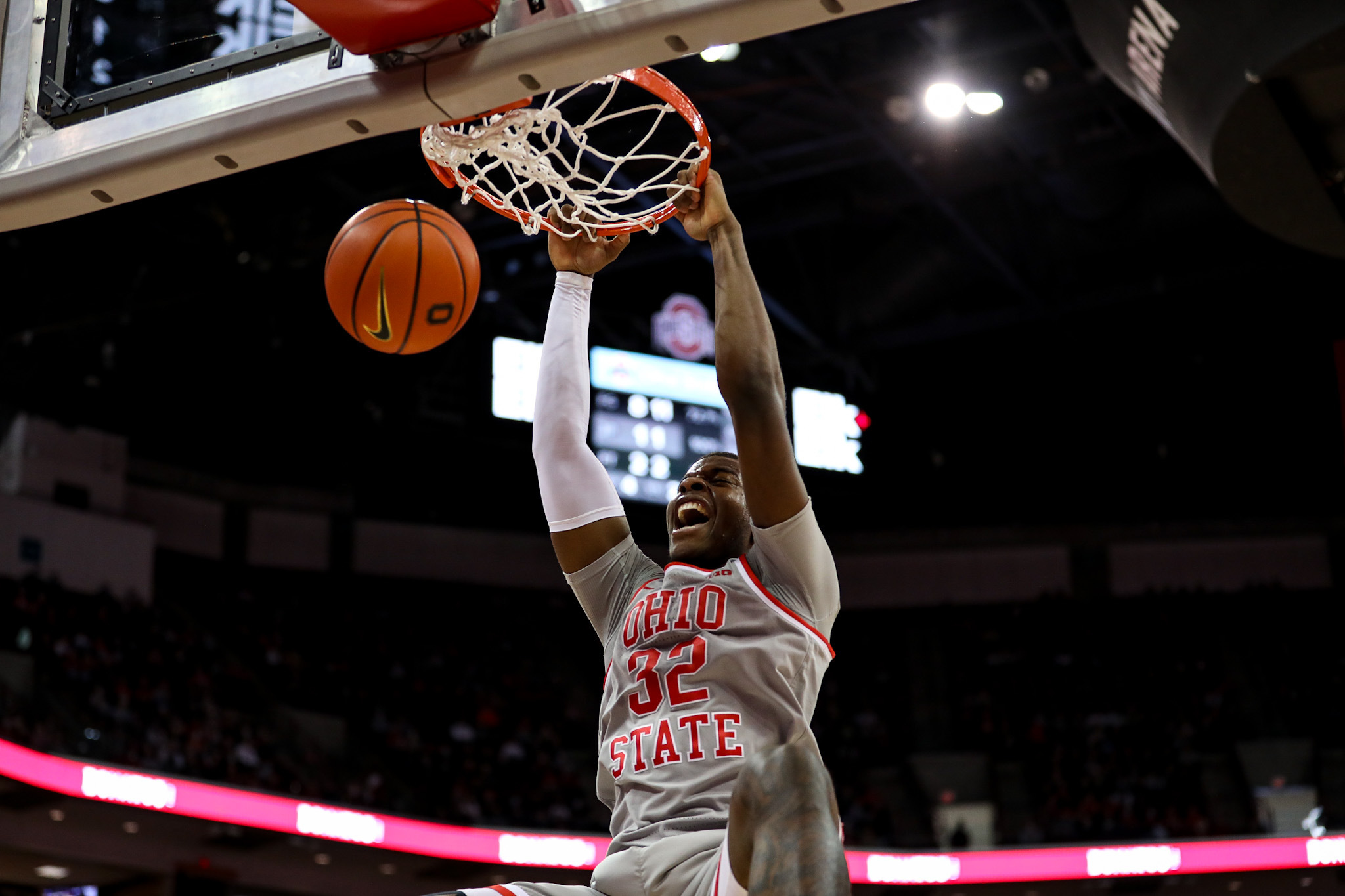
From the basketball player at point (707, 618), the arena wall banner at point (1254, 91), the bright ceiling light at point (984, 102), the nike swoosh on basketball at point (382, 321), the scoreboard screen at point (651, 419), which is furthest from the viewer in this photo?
the scoreboard screen at point (651, 419)

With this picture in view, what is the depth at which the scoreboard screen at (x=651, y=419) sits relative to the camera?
12.9 m

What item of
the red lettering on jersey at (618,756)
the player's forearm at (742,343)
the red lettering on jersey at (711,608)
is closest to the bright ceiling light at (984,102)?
the player's forearm at (742,343)

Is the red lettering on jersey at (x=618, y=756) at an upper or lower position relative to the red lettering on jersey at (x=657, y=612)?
lower

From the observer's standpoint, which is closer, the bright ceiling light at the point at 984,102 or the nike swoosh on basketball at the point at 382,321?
the nike swoosh on basketball at the point at 382,321

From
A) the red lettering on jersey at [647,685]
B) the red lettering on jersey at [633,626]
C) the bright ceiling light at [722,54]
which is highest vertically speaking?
the bright ceiling light at [722,54]

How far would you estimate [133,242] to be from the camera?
43.8 feet

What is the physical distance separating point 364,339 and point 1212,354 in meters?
15.2

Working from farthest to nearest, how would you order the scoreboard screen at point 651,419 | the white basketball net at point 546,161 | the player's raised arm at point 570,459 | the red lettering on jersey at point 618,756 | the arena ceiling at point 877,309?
the scoreboard screen at point 651,419 → the arena ceiling at point 877,309 → the white basketball net at point 546,161 → the player's raised arm at point 570,459 → the red lettering on jersey at point 618,756

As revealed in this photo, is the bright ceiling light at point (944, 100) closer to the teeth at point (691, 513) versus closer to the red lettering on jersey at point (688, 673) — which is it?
the teeth at point (691, 513)

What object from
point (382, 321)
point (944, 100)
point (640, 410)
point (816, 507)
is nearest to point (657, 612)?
point (382, 321)

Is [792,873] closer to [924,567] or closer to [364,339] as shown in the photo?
[364,339]

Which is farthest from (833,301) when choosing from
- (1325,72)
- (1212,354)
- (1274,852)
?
(1325,72)

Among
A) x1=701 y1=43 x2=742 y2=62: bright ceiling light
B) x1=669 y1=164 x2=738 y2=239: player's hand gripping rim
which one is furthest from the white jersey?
x1=701 y1=43 x2=742 y2=62: bright ceiling light

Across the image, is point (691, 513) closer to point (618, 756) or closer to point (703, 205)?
point (618, 756)
